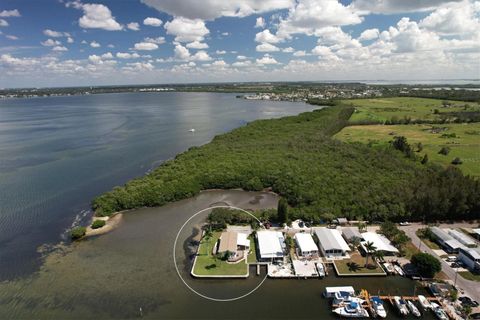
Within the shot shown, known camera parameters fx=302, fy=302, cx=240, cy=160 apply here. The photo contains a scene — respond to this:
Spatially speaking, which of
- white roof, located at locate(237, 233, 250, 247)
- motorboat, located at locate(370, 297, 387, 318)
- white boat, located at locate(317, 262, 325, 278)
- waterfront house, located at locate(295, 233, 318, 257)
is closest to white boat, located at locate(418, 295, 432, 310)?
motorboat, located at locate(370, 297, 387, 318)

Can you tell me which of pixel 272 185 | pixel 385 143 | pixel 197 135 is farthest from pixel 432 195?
pixel 197 135

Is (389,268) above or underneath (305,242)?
underneath

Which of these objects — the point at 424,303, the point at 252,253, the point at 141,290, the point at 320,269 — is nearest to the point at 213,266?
the point at 252,253

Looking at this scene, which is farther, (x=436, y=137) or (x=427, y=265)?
(x=436, y=137)

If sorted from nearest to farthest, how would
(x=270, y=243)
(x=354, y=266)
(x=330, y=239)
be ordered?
(x=354, y=266) < (x=270, y=243) < (x=330, y=239)

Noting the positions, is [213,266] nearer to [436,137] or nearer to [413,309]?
[413,309]

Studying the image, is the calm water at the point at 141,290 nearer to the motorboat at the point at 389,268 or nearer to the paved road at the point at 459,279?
the motorboat at the point at 389,268

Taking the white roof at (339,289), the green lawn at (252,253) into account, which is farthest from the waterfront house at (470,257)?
the green lawn at (252,253)

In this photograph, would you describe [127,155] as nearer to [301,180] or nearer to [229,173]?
[229,173]
